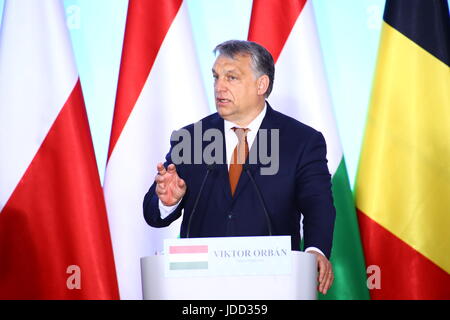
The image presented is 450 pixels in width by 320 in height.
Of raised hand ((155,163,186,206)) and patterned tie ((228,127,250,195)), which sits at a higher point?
patterned tie ((228,127,250,195))

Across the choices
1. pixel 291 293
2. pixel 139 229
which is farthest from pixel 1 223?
pixel 291 293

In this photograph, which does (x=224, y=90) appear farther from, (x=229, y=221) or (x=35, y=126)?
(x=35, y=126)

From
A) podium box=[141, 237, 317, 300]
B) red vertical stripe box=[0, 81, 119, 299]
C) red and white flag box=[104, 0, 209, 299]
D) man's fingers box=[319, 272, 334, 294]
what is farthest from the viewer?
red and white flag box=[104, 0, 209, 299]

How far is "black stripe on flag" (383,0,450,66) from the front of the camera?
3.64 m

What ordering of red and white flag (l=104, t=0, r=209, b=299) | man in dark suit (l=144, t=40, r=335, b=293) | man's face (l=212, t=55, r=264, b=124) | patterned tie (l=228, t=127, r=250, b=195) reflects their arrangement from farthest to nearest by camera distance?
red and white flag (l=104, t=0, r=209, b=299), man's face (l=212, t=55, r=264, b=124), patterned tie (l=228, t=127, r=250, b=195), man in dark suit (l=144, t=40, r=335, b=293)

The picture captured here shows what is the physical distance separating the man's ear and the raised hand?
2.29ft

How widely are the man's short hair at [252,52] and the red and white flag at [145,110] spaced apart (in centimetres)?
65

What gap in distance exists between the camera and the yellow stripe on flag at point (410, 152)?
3533 mm

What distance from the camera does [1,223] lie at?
351cm

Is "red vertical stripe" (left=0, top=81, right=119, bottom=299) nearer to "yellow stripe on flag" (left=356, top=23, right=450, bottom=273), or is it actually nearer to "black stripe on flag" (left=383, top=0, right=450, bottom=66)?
"yellow stripe on flag" (left=356, top=23, right=450, bottom=273)

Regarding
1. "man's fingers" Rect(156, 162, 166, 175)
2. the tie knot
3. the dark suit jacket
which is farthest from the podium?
the tie knot

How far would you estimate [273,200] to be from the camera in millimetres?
2908

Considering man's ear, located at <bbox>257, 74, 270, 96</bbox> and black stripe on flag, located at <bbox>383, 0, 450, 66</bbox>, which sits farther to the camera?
black stripe on flag, located at <bbox>383, 0, 450, 66</bbox>

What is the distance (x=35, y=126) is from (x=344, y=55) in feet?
5.83
